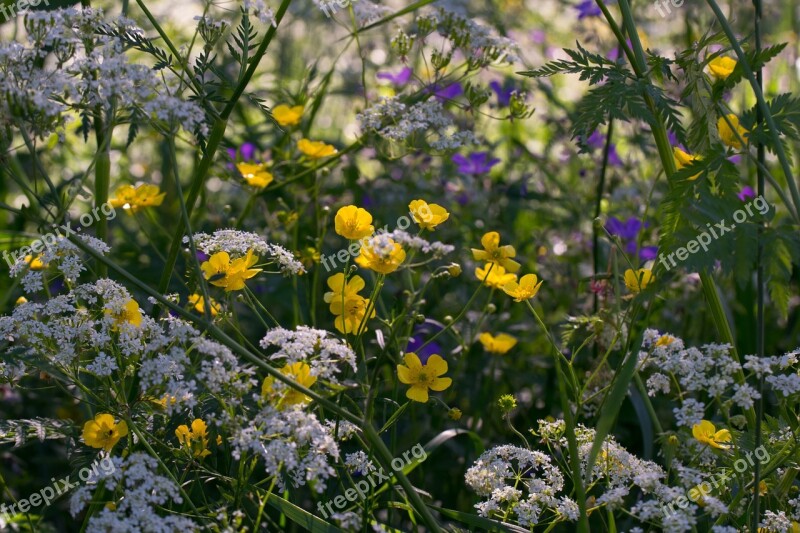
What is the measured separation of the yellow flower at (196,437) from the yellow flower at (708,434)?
92 cm

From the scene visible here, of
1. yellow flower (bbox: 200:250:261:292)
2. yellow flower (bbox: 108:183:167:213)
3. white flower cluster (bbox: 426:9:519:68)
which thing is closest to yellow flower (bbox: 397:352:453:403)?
yellow flower (bbox: 200:250:261:292)

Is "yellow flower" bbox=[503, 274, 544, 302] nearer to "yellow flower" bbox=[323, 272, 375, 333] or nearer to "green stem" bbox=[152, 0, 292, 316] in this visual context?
"yellow flower" bbox=[323, 272, 375, 333]

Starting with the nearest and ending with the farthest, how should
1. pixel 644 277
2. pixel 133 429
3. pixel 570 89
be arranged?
pixel 133 429
pixel 644 277
pixel 570 89

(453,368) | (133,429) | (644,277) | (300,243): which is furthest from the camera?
(300,243)

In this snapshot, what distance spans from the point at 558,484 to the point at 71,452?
0.91 m

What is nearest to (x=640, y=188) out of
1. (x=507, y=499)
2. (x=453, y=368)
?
(x=453, y=368)

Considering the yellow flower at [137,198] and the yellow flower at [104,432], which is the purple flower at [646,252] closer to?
the yellow flower at [137,198]

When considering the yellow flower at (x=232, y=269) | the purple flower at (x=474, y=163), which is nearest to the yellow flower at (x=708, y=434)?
the yellow flower at (x=232, y=269)

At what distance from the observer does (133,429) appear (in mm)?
1484

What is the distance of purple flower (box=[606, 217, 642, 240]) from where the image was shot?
10.5 feet

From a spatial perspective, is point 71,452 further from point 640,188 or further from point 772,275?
point 640,188

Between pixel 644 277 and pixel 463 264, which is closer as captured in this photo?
pixel 644 277

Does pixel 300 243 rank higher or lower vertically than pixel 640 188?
lower

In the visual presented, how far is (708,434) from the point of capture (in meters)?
1.62
